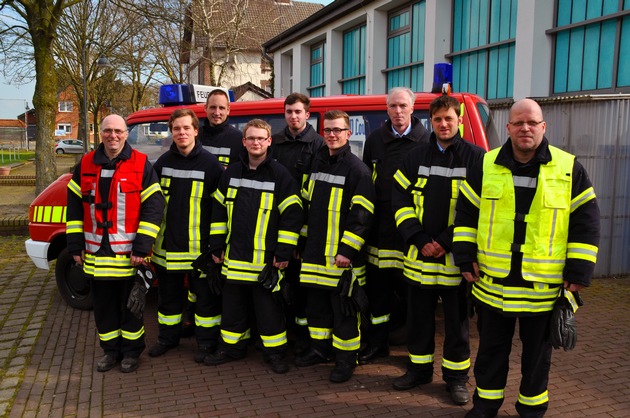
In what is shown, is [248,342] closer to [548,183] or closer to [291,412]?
[291,412]

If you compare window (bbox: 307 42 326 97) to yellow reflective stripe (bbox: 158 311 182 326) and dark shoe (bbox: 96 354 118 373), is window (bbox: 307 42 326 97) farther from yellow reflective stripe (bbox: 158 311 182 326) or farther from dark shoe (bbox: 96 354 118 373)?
dark shoe (bbox: 96 354 118 373)

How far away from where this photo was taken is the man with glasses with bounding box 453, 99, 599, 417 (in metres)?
A: 3.16

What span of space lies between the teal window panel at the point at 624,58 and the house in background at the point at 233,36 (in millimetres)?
10164

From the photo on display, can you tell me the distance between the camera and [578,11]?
923 centimetres

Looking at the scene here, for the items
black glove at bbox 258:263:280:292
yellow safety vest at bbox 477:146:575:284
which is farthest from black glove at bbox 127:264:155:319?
yellow safety vest at bbox 477:146:575:284

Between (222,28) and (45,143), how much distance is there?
10.4 metres

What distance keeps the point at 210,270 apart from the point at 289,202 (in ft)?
2.85

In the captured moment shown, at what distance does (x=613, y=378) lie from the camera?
418 centimetres

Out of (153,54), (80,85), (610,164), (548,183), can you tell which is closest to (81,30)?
(153,54)

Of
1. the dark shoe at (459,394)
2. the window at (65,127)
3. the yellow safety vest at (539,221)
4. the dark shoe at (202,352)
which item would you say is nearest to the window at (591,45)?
the yellow safety vest at (539,221)

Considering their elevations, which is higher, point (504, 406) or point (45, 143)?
point (45, 143)

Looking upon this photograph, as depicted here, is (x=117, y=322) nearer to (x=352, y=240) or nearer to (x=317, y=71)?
(x=352, y=240)

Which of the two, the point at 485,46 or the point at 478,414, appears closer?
the point at 478,414

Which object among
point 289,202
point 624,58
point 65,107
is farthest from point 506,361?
point 65,107
